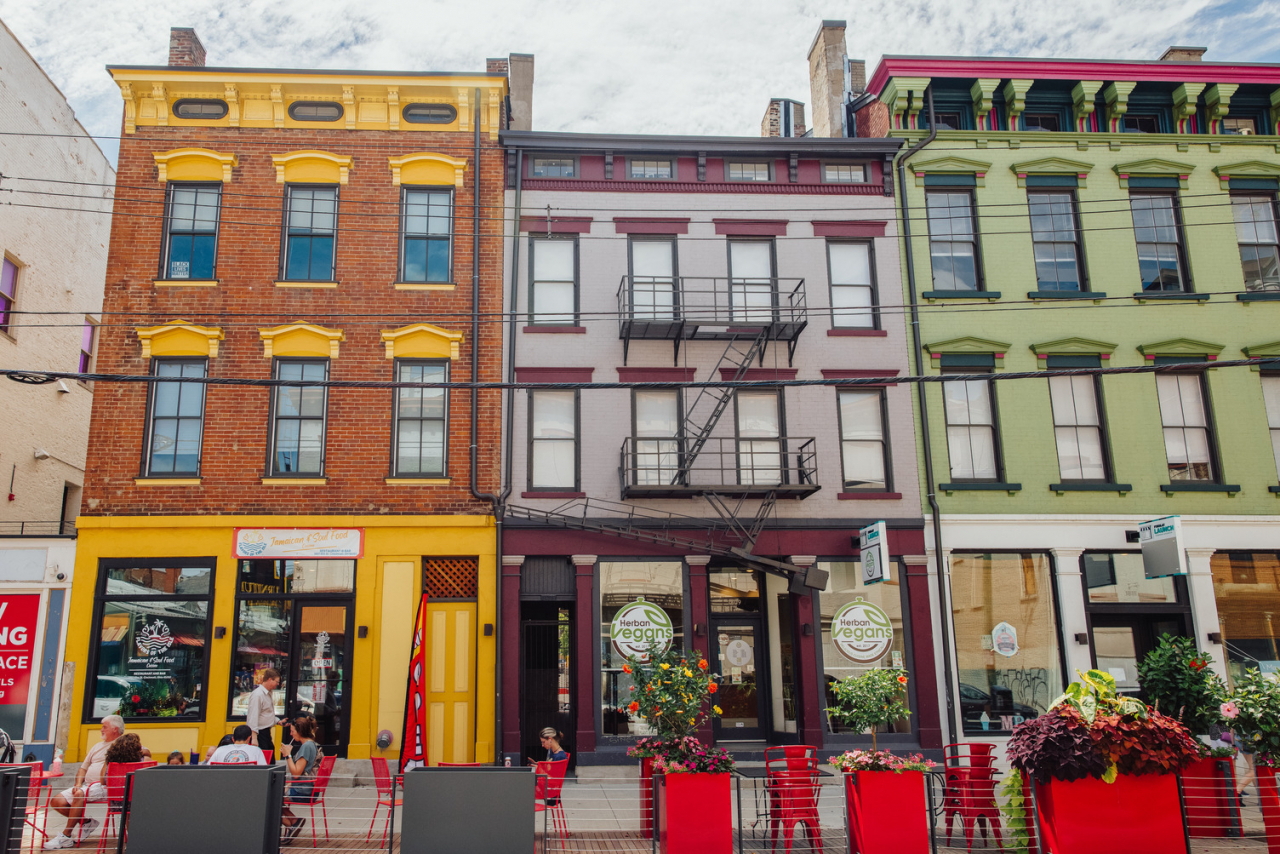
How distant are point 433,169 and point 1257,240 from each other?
1610cm

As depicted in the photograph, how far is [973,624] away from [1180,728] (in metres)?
7.36

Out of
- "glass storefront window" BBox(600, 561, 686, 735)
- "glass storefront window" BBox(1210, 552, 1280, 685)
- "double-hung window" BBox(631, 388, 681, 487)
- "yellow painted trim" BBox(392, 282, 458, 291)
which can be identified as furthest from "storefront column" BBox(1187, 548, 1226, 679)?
"yellow painted trim" BBox(392, 282, 458, 291)

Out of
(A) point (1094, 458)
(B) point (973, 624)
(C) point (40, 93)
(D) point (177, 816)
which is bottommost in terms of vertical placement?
(D) point (177, 816)

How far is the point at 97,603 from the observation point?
49.9ft

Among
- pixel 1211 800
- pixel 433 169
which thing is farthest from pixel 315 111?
pixel 1211 800

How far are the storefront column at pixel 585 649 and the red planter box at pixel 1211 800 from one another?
338 inches

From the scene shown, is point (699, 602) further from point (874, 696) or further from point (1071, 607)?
point (1071, 607)

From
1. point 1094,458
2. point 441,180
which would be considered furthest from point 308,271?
point 1094,458

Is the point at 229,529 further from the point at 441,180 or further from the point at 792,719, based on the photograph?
the point at 792,719

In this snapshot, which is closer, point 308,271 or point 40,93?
point 308,271

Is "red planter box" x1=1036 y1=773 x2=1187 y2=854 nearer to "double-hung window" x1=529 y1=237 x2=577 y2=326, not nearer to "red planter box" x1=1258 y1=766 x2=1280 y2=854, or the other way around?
"red planter box" x1=1258 y1=766 x2=1280 y2=854

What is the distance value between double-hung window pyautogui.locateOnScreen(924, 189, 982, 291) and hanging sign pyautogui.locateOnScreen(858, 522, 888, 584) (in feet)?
17.2

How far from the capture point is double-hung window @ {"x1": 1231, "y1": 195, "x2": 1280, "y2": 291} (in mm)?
18016

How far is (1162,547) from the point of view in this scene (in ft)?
51.5
